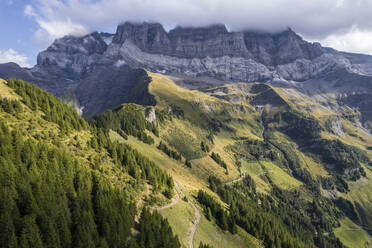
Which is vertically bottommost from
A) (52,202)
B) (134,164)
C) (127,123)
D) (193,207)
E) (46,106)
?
(193,207)

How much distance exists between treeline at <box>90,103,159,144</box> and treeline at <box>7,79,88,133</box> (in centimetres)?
3674

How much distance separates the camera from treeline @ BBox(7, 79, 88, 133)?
3086 inches

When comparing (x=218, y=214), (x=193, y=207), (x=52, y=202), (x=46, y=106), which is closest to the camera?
(x=52, y=202)

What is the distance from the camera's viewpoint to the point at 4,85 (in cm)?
7831

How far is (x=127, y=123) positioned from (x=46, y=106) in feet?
262

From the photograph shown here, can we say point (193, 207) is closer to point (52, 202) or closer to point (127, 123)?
point (52, 202)

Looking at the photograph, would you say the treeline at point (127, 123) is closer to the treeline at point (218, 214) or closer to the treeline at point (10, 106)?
the treeline at point (10, 106)

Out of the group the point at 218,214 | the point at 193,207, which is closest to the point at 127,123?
the point at 193,207

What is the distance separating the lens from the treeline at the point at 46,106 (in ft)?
257

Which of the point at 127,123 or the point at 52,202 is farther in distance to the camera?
the point at 127,123

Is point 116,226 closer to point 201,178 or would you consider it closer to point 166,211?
point 166,211

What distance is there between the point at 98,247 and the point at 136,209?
1934 centimetres

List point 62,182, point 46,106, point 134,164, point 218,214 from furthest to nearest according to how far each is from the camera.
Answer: point 218,214 < point 134,164 < point 46,106 < point 62,182

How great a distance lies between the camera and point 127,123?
160 metres
